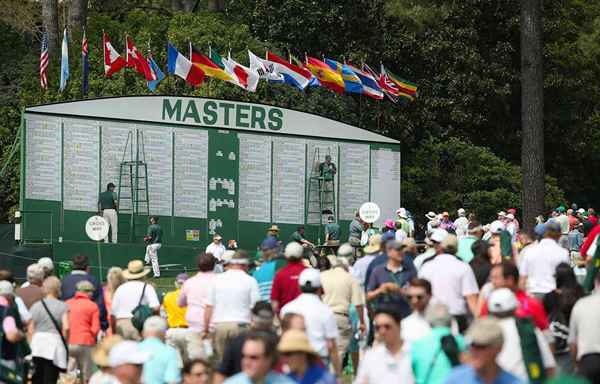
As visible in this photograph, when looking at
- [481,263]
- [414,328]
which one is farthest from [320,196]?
[414,328]

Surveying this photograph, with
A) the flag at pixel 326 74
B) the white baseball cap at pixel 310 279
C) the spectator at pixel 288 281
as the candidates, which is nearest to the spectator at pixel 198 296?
the spectator at pixel 288 281

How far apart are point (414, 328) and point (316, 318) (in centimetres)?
164

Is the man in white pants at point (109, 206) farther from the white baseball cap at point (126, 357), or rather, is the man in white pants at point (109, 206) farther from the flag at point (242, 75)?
the white baseball cap at point (126, 357)

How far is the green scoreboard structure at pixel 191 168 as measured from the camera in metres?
37.0

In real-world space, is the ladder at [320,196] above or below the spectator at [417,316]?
above

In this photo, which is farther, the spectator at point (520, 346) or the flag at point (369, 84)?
the flag at point (369, 84)

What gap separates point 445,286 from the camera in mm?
15336

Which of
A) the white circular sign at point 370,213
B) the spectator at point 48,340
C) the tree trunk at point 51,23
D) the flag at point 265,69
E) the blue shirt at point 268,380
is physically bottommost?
the spectator at point 48,340

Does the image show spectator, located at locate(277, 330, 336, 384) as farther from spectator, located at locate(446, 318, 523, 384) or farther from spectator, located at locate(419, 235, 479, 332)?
spectator, located at locate(419, 235, 479, 332)

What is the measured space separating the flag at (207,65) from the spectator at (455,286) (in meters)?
26.3

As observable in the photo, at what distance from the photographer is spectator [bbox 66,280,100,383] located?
643 inches

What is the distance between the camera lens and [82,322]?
16.4 m

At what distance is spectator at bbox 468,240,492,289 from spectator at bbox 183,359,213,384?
20.9 ft

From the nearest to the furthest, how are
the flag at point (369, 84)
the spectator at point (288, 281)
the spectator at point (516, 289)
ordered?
the spectator at point (516, 289) < the spectator at point (288, 281) < the flag at point (369, 84)
